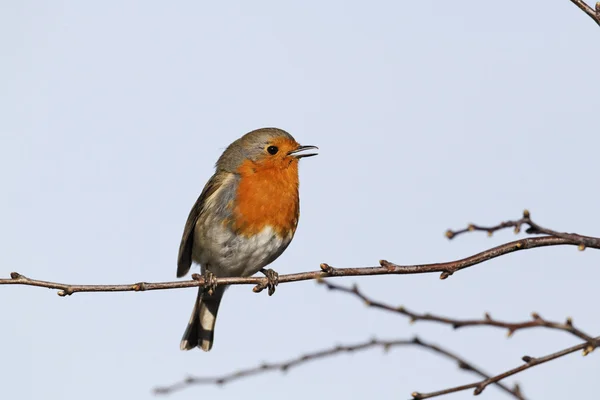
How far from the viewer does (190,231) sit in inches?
296

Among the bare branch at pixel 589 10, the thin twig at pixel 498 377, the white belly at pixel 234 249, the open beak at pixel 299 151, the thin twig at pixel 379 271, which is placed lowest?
the thin twig at pixel 498 377

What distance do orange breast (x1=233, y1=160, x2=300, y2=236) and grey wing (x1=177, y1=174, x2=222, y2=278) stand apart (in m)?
0.37

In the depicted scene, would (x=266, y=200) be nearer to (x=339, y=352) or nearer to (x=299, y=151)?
(x=299, y=151)

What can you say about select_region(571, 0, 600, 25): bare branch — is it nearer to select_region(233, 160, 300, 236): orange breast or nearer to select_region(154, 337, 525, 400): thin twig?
select_region(154, 337, 525, 400): thin twig

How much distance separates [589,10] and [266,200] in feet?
11.8

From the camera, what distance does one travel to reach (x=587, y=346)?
2.48 m

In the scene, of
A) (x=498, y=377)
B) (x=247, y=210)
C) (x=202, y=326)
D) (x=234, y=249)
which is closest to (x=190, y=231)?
(x=234, y=249)

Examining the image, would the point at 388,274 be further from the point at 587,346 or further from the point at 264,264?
the point at 264,264

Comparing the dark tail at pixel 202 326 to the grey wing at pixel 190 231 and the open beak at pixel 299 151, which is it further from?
the open beak at pixel 299 151

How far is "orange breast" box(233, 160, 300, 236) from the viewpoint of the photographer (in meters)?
6.86

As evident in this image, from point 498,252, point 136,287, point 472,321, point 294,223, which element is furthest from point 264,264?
point 472,321

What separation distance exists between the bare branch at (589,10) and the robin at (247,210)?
11.4ft

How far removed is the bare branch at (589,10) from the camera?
380 cm

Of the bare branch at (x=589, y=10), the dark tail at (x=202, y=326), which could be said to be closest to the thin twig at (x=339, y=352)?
the bare branch at (x=589, y=10)
